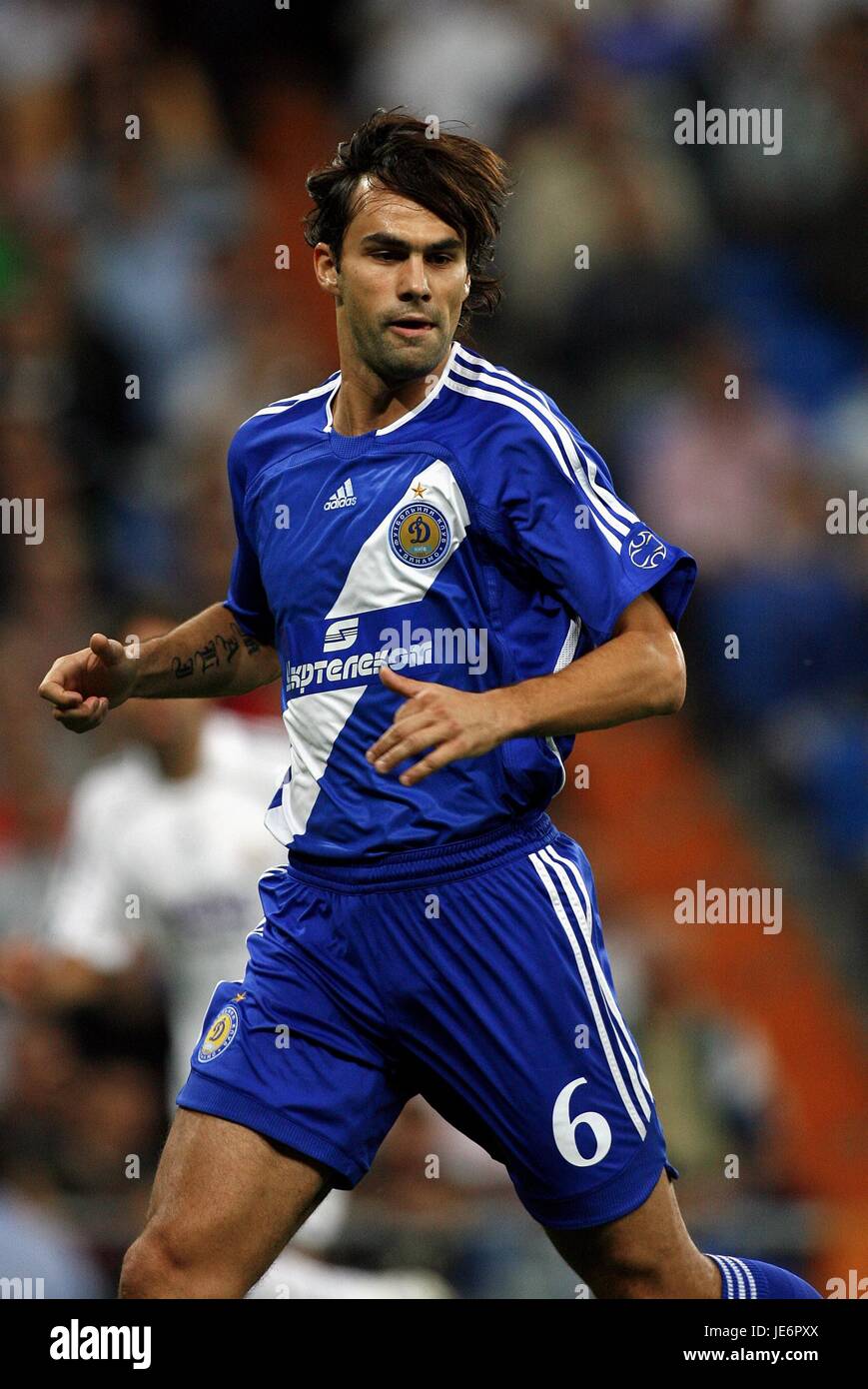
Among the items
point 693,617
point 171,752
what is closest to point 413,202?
point 171,752

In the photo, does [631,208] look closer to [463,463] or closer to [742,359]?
[742,359]

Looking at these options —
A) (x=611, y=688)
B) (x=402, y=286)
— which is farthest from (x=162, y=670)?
(x=611, y=688)

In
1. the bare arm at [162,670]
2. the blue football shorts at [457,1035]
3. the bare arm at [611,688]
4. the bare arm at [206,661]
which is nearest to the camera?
the bare arm at [611,688]

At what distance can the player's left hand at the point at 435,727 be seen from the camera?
3.07 m

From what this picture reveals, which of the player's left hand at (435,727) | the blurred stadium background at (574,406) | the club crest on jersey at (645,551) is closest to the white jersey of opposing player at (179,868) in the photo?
the blurred stadium background at (574,406)

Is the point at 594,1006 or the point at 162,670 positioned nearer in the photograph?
the point at 594,1006

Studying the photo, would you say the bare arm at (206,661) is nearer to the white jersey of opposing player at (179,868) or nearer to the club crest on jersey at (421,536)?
the club crest on jersey at (421,536)

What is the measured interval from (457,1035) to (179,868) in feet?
9.56

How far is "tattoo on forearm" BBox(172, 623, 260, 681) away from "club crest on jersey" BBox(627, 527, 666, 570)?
969 millimetres

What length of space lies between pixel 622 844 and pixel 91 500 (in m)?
2.56

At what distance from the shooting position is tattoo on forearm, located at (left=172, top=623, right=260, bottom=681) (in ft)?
13.1

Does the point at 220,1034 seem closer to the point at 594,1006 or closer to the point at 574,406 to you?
the point at 594,1006

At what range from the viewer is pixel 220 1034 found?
356 centimetres

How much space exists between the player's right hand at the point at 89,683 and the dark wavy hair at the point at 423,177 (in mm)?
909
